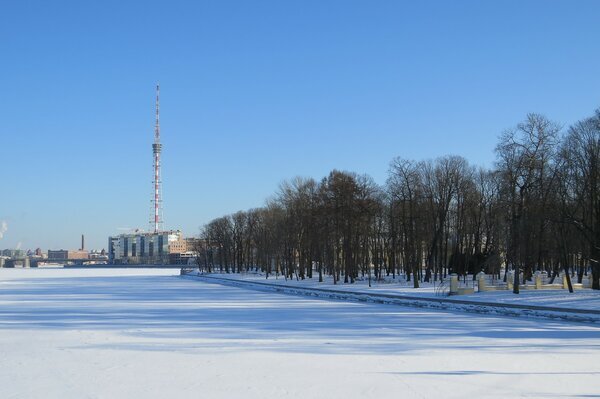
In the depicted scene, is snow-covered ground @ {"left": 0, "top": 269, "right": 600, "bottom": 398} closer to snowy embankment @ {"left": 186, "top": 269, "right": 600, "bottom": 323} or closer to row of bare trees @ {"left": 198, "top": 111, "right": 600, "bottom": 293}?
snowy embankment @ {"left": 186, "top": 269, "right": 600, "bottom": 323}

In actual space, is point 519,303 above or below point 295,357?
below

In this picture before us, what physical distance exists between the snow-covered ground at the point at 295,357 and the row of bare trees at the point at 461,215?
62.5ft

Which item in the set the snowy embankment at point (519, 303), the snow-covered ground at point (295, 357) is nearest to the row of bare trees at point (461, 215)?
the snowy embankment at point (519, 303)

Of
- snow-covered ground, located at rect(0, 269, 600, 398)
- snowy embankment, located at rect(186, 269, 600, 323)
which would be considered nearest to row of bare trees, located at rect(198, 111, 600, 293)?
snowy embankment, located at rect(186, 269, 600, 323)

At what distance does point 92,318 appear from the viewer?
26469 mm

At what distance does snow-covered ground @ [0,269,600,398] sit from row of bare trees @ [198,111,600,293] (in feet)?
62.5

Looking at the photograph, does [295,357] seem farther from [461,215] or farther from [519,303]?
[461,215]

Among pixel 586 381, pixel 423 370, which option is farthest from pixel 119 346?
pixel 586 381

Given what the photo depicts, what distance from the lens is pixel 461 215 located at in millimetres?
68875

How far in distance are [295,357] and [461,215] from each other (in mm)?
56629

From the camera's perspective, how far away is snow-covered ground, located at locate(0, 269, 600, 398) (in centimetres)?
1172

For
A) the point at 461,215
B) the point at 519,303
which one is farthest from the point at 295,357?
the point at 461,215

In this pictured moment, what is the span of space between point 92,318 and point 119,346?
975 centimetres

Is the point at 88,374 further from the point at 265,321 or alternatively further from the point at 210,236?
the point at 210,236
